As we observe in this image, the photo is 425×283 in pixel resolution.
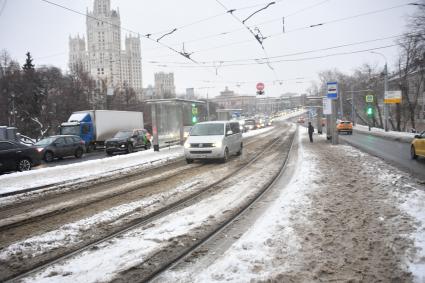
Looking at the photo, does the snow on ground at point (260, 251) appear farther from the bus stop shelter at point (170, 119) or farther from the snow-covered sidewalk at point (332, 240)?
the bus stop shelter at point (170, 119)

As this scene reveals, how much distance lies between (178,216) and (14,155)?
11243 millimetres

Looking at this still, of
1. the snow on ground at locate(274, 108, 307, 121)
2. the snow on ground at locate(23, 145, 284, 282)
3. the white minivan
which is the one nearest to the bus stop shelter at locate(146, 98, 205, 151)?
the white minivan

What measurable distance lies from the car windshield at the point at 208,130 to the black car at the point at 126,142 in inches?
368

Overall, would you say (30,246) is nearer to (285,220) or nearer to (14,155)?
(285,220)

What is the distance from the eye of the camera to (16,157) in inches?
600

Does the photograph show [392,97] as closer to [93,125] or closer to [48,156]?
[93,125]

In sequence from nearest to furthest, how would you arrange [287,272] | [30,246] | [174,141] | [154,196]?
[287,272] < [30,246] < [154,196] < [174,141]

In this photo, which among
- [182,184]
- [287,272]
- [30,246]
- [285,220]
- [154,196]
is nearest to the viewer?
[287,272]

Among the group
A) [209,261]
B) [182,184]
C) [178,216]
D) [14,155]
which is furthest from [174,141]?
[209,261]

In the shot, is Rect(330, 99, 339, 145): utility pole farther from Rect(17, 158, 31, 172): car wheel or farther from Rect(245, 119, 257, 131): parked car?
Rect(245, 119, 257, 131): parked car

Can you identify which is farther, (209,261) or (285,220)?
(285,220)

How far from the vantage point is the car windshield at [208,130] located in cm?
1584

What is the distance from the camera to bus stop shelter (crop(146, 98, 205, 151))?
23.3 metres

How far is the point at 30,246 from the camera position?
5586 mm
